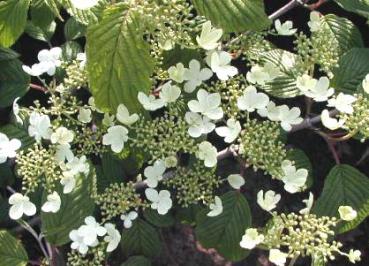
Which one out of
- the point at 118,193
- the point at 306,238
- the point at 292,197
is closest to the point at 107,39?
the point at 118,193

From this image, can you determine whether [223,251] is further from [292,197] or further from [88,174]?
[292,197]

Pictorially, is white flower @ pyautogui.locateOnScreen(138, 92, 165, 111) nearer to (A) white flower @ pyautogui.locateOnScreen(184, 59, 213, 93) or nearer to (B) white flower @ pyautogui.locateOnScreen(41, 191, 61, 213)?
(A) white flower @ pyautogui.locateOnScreen(184, 59, 213, 93)

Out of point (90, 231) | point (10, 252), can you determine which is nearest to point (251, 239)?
point (90, 231)

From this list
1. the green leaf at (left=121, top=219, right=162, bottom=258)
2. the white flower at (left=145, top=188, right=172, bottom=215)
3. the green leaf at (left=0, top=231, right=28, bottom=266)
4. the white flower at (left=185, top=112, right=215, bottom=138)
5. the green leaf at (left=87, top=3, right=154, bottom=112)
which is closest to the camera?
the green leaf at (left=87, top=3, right=154, bottom=112)

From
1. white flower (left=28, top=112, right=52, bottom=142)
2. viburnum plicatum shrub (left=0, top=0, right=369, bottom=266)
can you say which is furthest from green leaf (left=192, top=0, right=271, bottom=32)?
white flower (left=28, top=112, right=52, bottom=142)

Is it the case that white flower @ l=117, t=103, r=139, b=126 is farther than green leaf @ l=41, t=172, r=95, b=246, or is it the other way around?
green leaf @ l=41, t=172, r=95, b=246

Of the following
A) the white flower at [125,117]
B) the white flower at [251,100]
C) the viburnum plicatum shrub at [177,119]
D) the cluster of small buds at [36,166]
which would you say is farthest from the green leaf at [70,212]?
the white flower at [251,100]

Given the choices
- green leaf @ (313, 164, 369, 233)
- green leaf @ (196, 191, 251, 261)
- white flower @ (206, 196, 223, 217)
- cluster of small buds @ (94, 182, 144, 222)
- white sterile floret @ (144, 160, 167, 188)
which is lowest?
green leaf @ (196, 191, 251, 261)
